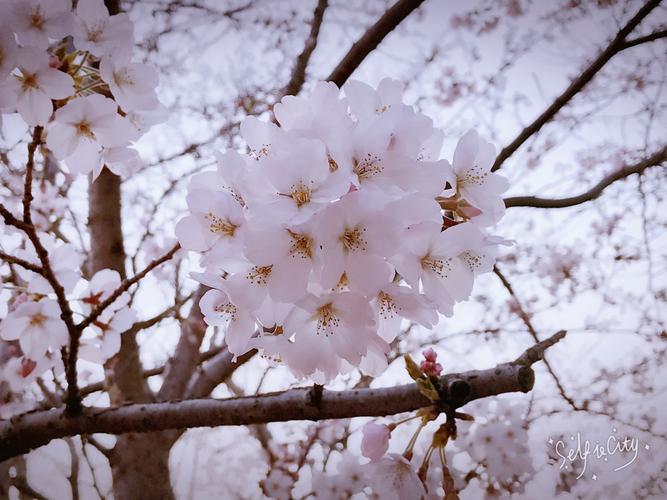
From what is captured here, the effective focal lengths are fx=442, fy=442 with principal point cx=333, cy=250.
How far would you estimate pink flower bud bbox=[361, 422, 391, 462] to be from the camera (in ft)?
3.75

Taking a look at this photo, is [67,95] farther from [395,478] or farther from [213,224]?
[395,478]

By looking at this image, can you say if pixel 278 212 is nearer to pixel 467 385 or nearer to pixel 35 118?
pixel 467 385

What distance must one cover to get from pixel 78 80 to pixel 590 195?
2.05m

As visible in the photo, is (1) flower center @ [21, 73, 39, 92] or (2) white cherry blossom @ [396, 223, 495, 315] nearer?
(2) white cherry blossom @ [396, 223, 495, 315]

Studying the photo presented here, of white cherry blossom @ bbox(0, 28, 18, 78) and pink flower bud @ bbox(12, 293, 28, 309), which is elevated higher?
white cherry blossom @ bbox(0, 28, 18, 78)

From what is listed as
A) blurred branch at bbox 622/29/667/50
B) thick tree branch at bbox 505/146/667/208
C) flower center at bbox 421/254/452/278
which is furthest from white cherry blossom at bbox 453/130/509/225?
blurred branch at bbox 622/29/667/50

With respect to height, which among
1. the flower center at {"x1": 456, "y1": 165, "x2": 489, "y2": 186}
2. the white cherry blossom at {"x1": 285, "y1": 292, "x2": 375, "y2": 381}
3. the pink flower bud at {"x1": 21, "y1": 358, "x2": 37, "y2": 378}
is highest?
the pink flower bud at {"x1": 21, "y1": 358, "x2": 37, "y2": 378}

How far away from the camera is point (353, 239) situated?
0.65 metres

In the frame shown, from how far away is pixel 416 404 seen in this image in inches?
41.1

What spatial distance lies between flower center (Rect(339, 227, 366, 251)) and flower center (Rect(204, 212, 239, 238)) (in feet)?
0.69

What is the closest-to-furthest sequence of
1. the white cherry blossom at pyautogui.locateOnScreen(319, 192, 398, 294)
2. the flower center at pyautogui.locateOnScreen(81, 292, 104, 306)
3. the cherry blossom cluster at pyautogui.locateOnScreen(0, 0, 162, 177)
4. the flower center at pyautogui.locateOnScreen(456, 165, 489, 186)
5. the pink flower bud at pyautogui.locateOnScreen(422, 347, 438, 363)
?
the white cherry blossom at pyautogui.locateOnScreen(319, 192, 398, 294), the flower center at pyautogui.locateOnScreen(456, 165, 489, 186), the cherry blossom cluster at pyautogui.locateOnScreen(0, 0, 162, 177), the pink flower bud at pyautogui.locateOnScreen(422, 347, 438, 363), the flower center at pyautogui.locateOnScreen(81, 292, 104, 306)

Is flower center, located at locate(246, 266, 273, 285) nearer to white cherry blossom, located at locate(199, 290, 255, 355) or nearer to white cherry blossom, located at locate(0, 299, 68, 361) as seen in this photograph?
white cherry blossom, located at locate(199, 290, 255, 355)

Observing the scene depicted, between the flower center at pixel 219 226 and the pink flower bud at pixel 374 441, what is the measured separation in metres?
0.68

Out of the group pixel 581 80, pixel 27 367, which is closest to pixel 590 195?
pixel 581 80
